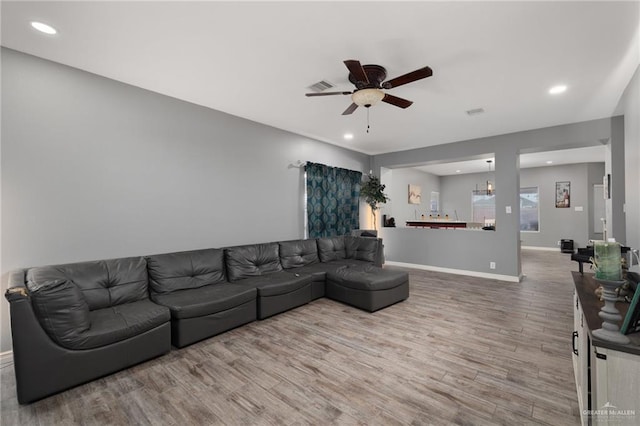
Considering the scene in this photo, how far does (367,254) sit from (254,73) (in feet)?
11.3

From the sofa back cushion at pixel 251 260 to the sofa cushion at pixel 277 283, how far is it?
0.48 feet

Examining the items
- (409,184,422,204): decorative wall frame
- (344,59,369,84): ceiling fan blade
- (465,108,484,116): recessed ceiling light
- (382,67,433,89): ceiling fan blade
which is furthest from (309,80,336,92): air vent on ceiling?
(409,184,422,204): decorative wall frame

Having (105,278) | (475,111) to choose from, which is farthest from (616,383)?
(475,111)

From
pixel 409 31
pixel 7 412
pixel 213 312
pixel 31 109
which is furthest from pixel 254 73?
pixel 7 412

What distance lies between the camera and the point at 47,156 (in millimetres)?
2682

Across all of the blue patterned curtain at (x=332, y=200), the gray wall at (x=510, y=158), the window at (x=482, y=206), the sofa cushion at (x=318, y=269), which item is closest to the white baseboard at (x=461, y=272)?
the gray wall at (x=510, y=158)

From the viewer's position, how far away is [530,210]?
9.54 metres

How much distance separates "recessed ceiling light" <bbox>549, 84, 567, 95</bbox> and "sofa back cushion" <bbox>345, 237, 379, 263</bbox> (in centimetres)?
319

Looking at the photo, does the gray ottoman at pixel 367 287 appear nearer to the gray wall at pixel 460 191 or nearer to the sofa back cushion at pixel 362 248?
the sofa back cushion at pixel 362 248

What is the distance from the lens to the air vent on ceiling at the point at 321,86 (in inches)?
124

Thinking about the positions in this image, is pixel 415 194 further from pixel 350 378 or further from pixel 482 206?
pixel 350 378

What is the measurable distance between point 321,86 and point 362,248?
299 cm

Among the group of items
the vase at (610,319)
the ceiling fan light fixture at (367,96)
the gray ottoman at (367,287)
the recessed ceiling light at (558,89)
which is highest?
the recessed ceiling light at (558,89)

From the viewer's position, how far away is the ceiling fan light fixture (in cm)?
278
